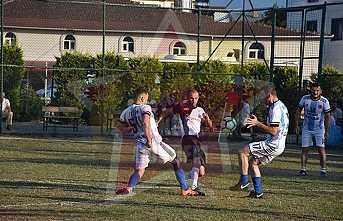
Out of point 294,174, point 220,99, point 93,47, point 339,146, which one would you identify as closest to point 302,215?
point 294,174

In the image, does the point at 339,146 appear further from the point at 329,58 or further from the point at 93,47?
the point at 329,58

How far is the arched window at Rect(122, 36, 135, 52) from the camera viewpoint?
43.0 meters

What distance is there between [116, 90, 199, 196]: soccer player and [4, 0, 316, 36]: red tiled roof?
3170cm

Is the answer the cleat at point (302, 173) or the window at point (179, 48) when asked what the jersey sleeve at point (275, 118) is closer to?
the cleat at point (302, 173)

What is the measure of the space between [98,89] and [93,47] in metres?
18.0

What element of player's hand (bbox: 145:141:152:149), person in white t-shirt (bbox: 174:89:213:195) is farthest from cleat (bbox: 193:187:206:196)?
player's hand (bbox: 145:141:152:149)

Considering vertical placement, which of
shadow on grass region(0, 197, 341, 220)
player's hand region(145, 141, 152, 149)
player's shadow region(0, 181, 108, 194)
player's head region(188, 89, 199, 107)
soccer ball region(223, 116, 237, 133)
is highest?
player's head region(188, 89, 199, 107)

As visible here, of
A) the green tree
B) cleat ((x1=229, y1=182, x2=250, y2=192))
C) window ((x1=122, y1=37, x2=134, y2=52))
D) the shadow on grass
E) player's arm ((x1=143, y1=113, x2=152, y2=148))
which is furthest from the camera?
window ((x1=122, y1=37, x2=134, y2=52))

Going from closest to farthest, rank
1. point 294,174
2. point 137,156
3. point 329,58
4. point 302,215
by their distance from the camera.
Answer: point 302,215 → point 137,156 → point 294,174 → point 329,58

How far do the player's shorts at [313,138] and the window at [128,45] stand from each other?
2805cm

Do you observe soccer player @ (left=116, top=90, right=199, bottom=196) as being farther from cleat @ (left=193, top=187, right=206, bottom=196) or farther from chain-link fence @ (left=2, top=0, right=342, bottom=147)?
chain-link fence @ (left=2, top=0, right=342, bottom=147)

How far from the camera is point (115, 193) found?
37.1ft

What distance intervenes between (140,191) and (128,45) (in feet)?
106

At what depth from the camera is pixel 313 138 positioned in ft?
50.4
